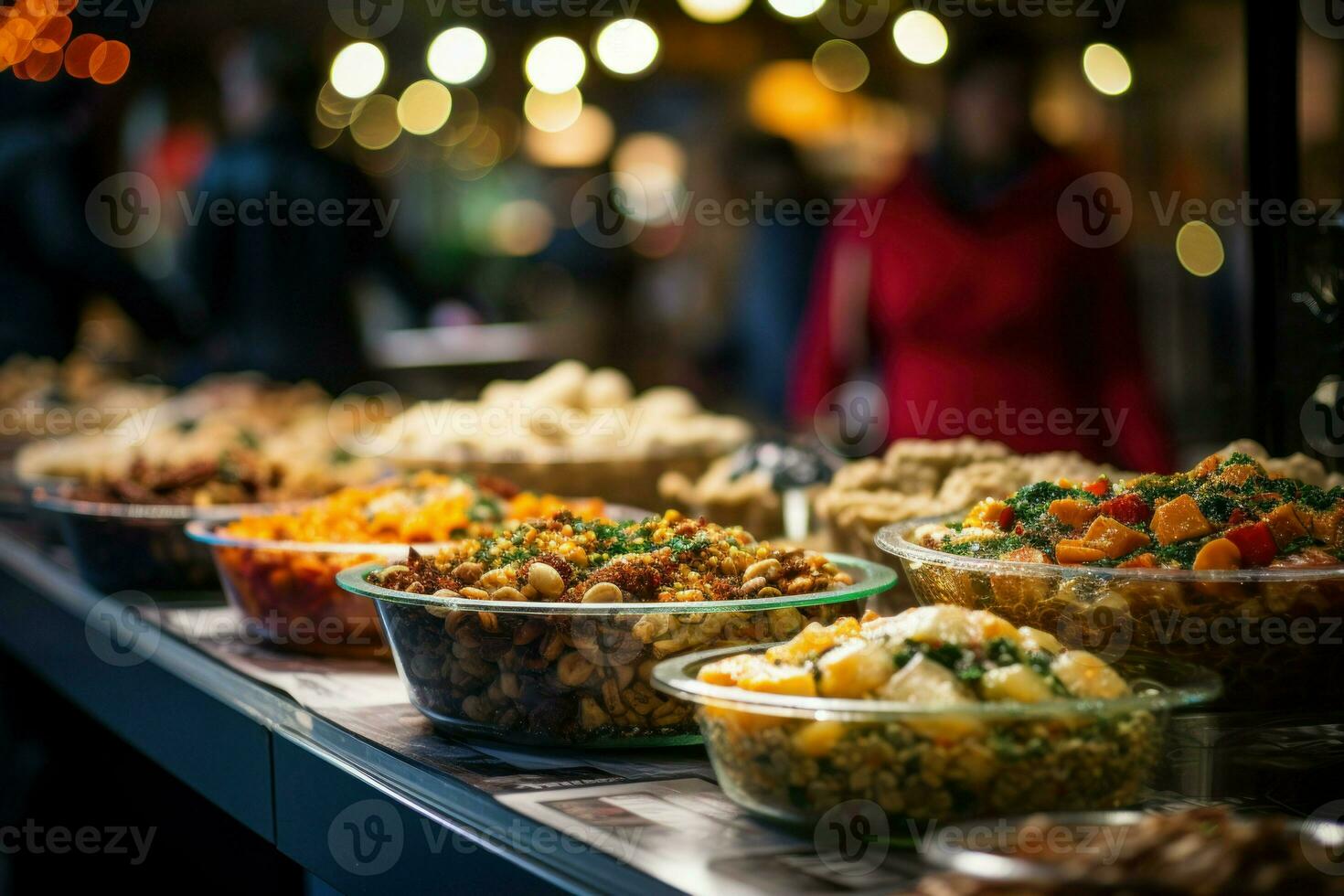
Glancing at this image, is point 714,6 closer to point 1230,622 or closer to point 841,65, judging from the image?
point 1230,622

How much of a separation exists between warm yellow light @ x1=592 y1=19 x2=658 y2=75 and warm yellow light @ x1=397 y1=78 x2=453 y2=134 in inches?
221

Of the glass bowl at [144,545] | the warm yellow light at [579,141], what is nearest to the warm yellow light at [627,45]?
the glass bowl at [144,545]

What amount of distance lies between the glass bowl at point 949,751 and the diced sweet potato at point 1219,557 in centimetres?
18

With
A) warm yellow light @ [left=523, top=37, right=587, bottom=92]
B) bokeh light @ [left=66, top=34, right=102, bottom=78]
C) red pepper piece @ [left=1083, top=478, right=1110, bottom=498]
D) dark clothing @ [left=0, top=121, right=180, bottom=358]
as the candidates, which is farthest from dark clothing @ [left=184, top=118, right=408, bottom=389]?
red pepper piece @ [left=1083, top=478, right=1110, bottom=498]

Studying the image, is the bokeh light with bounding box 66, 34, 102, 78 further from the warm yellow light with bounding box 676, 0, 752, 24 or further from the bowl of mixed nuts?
the bowl of mixed nuts

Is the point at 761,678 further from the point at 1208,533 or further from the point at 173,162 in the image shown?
the point at 173,162

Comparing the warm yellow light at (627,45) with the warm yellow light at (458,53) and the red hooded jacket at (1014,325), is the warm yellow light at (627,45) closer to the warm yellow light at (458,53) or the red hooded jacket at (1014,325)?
the warm yellow light at (458,53)

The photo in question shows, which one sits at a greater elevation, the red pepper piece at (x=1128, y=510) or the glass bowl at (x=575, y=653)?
the red pepper piece at (x=1128, y=510)

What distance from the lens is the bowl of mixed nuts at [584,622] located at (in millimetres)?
1407

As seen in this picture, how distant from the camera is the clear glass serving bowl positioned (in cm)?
126

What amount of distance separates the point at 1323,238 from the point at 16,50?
645cm

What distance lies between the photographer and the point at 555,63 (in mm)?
4637

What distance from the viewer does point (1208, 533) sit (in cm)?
135

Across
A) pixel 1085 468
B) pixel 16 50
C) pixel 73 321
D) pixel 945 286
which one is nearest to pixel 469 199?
pixel 16 50
